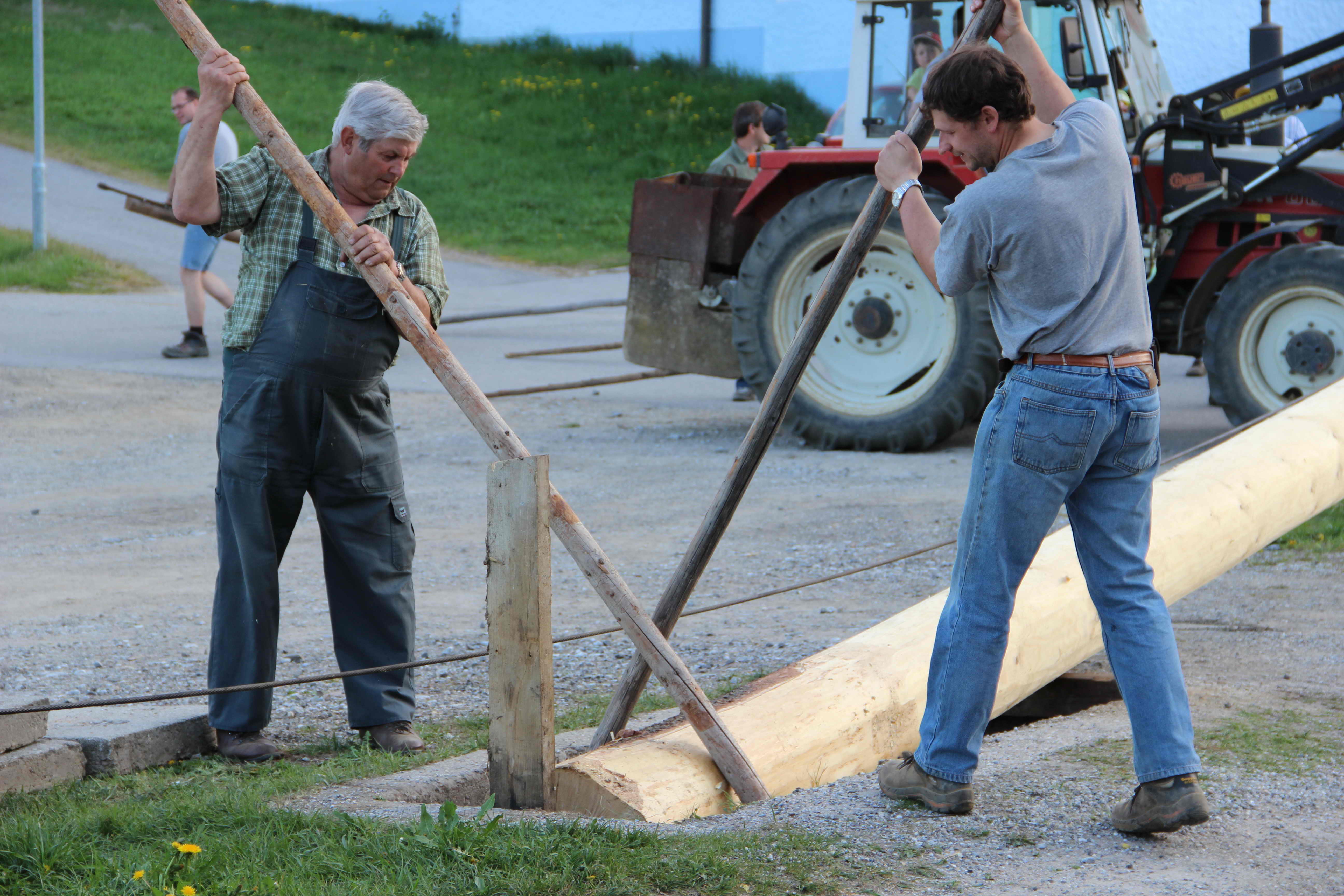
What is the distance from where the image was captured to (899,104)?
8.45 meters

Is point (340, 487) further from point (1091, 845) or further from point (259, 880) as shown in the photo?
point (1091, 845)

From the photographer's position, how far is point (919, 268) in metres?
8.49

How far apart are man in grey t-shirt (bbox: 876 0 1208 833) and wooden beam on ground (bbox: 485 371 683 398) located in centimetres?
666

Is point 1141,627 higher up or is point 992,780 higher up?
point 1141,627

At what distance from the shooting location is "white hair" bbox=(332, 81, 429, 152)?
142 inches

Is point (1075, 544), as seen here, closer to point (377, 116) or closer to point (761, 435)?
point (761, 435)

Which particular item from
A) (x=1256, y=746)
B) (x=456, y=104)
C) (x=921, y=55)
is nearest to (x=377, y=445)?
(x=1256, y=746)

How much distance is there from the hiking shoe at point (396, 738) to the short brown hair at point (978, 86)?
2185 mm

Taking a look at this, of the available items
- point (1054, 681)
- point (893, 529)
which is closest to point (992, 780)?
point (1054, 681)

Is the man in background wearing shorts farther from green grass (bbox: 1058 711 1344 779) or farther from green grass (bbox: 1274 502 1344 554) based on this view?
green grass (bbox: 1058 711 1344 779)

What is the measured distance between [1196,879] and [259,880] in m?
1.74

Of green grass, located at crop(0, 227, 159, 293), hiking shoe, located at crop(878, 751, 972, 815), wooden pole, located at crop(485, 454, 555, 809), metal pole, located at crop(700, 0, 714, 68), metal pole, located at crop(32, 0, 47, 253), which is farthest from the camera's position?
metal pole, located at crop(700, 0, 714, 68)

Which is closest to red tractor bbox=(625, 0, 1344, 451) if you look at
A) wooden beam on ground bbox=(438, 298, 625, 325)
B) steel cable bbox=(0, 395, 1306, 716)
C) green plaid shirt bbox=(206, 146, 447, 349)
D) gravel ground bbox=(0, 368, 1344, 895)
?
gravel ground bbox=(0, 368, 1344, 895)

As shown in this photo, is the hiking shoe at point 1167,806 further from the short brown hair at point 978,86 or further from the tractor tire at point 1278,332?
the tractor tire at point 1278,332
